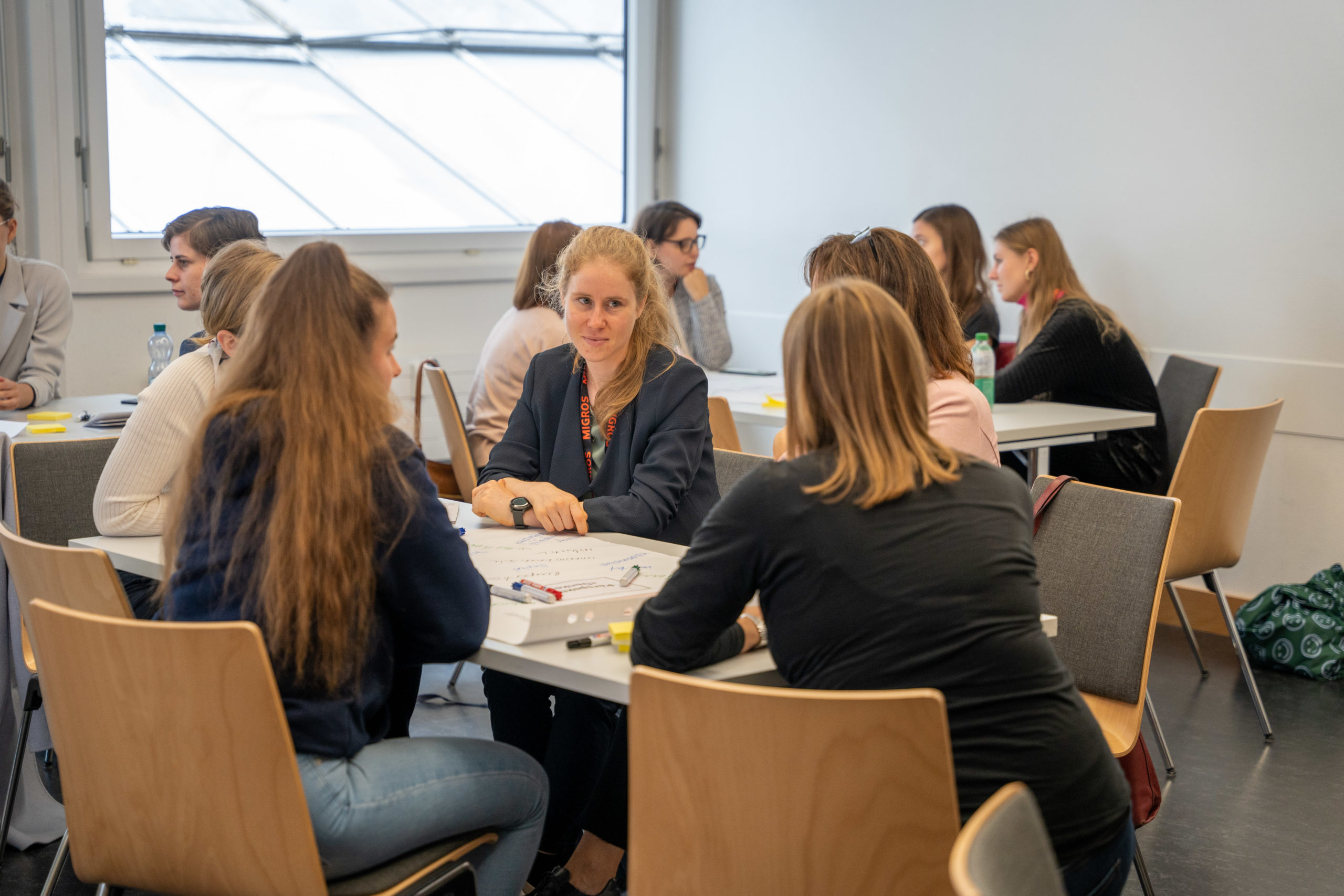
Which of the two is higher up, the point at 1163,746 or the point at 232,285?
the point at 232,285

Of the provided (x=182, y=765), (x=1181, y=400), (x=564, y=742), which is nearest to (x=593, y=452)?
(x=564, y=742)

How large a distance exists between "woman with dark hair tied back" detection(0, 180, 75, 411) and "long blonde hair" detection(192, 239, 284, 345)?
1.47 metres

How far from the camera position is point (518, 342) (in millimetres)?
3545

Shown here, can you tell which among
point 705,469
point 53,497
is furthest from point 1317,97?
point 53,497

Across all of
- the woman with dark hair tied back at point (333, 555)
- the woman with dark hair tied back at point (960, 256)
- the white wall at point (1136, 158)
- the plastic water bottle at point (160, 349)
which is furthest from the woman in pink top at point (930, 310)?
the plastic water bottle at point (160, 349)

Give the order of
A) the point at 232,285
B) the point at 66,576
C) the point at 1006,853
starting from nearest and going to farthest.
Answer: the point at 1006,853
the point at 66,576
the point at 232,285

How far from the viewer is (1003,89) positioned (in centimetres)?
473

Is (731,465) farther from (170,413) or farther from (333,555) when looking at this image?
(333,555)

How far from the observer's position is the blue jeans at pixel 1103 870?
146cm

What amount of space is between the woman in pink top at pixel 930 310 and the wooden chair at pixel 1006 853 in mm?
1223

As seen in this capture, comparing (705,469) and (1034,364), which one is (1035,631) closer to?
(705,469)

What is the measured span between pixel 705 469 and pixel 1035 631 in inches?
45.2

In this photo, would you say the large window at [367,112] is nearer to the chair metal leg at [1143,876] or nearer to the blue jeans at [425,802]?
the blue jeans at [425,802]

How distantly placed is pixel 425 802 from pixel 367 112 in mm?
4243
